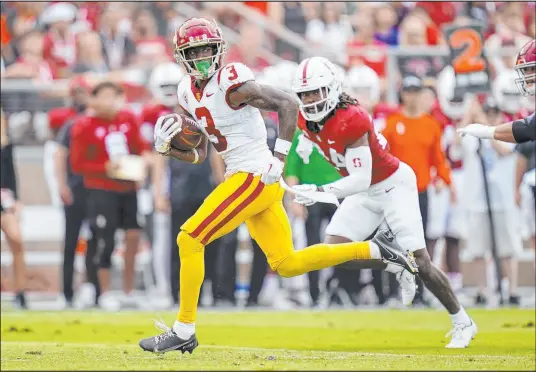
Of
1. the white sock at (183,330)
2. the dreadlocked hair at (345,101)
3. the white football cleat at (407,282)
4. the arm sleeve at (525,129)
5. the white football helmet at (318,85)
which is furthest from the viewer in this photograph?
the white football cleat at (407,282)

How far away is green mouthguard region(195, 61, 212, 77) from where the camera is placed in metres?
7.49

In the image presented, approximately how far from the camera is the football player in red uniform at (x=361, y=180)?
818cm

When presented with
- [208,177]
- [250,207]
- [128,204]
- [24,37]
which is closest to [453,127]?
[208,177]

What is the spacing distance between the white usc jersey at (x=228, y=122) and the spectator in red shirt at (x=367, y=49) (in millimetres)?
6263

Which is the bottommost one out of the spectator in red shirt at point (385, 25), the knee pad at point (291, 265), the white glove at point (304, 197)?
the knee pad at point (291, 265)

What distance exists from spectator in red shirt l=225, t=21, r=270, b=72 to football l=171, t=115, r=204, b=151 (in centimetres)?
628

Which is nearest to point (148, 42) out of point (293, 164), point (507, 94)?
point (293, 164)

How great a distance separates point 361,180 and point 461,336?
143 centimetres

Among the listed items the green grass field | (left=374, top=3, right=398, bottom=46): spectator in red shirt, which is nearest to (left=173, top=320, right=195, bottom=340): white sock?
the green grass field

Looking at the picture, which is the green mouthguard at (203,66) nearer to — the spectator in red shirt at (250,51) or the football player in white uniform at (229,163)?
the football player in white uniform at (229,163)

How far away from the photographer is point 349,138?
8.20 meters

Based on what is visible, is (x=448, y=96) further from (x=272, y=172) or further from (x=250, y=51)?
(x=272, y=172)

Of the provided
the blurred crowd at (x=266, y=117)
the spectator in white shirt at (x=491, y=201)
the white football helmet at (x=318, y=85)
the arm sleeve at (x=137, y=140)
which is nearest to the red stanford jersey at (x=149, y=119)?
the blurred crowd at (x=266, y=117)

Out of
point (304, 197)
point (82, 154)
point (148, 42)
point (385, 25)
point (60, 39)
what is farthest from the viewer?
point (385, 25)
